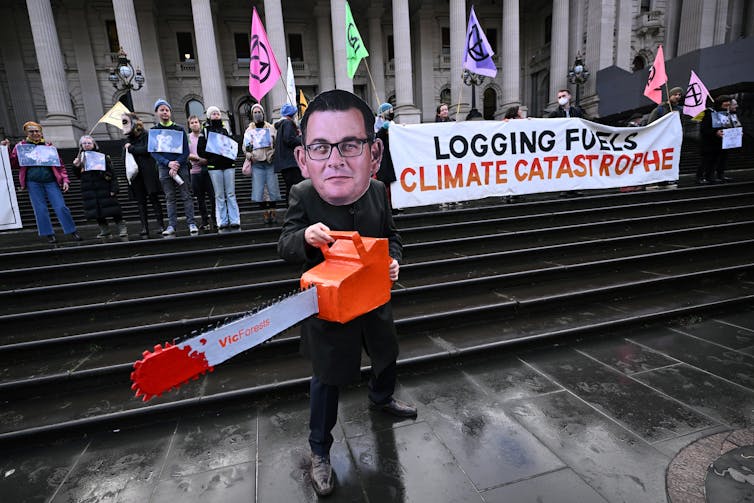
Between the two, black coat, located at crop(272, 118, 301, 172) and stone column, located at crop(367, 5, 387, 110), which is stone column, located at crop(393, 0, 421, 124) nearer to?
stone column, located at crop(367, 5, 387, 110)

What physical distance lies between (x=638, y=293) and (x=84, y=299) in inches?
261

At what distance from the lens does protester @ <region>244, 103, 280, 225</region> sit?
21.9 feet

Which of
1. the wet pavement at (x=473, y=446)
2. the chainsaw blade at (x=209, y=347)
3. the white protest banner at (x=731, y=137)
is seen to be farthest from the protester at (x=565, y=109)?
the chainsaw blade at (x=209, y=347)

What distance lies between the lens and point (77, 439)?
2.71 meters

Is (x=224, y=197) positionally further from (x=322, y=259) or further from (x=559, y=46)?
(x=559, y=46)

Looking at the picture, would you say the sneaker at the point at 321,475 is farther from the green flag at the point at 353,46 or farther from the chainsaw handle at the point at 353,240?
the green flag at the point at 353,46

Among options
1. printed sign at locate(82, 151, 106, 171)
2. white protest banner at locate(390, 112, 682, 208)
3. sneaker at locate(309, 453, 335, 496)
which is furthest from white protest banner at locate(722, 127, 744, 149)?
printed sign at locate(82, 151, 106, 171)

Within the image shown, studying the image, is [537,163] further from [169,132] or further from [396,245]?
[169,132]

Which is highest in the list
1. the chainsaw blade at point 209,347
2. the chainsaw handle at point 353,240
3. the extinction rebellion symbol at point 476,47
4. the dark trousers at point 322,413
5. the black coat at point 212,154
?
the extinction rebellion symbol at point 476,47

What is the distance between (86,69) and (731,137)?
107 feet

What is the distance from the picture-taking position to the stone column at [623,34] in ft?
79.7

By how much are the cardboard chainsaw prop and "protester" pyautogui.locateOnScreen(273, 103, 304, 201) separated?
4.75 m

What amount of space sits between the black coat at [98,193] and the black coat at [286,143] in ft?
9.98

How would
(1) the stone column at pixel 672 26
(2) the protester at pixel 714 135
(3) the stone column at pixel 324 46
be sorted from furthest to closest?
(1) the stone column at pixel 672 26 → (3) the stone column at pixel 324 46 → (2) the protester at pixel 714 135
